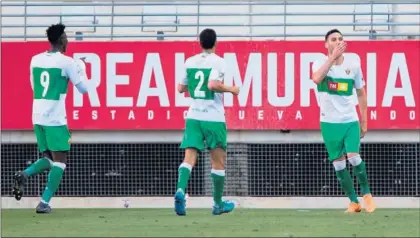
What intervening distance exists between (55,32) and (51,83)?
60 centimetres

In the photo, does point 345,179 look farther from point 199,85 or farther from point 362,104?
point 199,85

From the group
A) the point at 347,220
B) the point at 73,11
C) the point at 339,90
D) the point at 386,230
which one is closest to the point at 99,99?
the point at 73,11

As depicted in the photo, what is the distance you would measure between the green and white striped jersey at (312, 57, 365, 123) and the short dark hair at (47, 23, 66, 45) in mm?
2892

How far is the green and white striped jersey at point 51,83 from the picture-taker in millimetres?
15461

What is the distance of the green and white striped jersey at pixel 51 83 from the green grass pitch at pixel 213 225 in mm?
1128

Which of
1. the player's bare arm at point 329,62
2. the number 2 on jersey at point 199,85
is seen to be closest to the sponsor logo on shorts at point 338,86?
the player's bare arm at point 329,62

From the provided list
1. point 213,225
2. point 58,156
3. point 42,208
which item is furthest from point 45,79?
point 213,225

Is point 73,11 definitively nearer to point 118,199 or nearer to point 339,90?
point 118,199

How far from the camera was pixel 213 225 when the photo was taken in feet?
42.2

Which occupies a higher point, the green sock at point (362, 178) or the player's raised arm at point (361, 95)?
the player's raised arm at point (361, 95)

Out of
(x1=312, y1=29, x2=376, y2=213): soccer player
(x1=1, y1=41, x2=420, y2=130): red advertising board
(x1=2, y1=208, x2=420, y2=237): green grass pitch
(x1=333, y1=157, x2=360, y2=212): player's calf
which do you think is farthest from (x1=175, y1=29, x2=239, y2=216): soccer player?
(x1=1, y1=41, x2=420, y2=130): red advertising board

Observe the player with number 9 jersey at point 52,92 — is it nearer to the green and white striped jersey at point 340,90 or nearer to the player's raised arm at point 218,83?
the player's raised arm at point 218,83

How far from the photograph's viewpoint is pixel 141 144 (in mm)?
21109

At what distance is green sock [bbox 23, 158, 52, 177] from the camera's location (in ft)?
50.4
